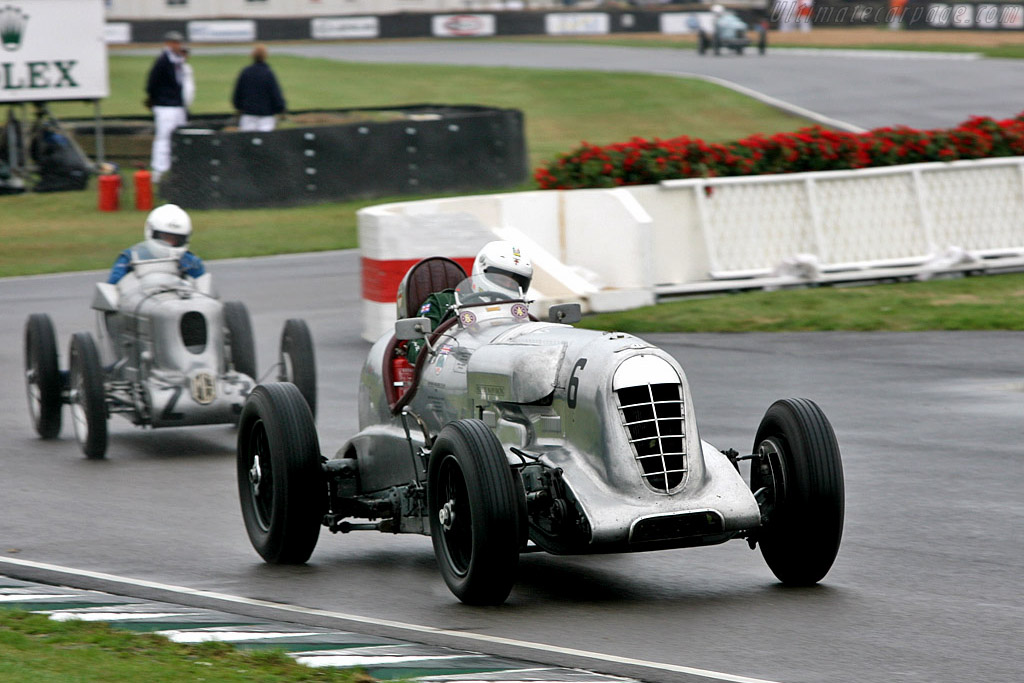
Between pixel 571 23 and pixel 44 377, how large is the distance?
6088 cm

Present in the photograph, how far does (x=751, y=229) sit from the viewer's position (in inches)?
716

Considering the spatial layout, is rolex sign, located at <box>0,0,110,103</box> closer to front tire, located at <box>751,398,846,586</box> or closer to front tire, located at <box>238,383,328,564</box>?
front tire, located at <box>238,383,328,564</box>

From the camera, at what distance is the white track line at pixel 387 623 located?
625cm

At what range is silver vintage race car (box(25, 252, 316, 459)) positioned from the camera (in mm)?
11656

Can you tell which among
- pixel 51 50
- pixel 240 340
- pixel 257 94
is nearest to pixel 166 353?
pixel 240 340

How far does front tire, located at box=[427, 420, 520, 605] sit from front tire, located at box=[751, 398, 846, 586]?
122cm

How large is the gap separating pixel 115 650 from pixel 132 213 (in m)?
21.5

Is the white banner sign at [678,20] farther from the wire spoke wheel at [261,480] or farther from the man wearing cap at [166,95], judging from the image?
the wire spoke wheel at [261,480]

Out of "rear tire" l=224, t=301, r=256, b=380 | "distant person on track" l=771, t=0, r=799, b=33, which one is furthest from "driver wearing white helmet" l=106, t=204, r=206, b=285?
"distant person on track" l=771, t=0, r=799, b=33

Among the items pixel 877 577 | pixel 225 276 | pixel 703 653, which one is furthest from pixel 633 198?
pixel 703 653

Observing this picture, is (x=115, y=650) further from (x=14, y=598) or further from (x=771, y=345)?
(x=771, y=345)

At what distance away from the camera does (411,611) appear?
7.39 m

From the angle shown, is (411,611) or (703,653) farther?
(411,611)

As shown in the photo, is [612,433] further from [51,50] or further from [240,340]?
[51,50]
